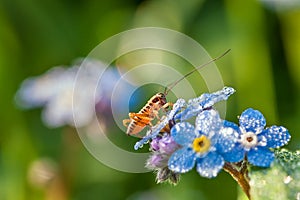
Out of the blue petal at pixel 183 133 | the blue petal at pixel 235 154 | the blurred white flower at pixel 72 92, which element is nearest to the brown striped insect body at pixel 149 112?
the blue petal at pixel 183 133

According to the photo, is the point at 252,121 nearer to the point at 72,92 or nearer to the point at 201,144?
the point at 201,144

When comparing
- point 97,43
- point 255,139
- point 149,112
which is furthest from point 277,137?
point 97,43

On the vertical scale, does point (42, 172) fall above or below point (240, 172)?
above

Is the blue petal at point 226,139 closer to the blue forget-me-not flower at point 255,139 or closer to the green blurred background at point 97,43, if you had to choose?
the blue forget-me-not flower at point 255,139

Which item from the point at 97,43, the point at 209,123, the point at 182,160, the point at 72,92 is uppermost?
the point at 97,43

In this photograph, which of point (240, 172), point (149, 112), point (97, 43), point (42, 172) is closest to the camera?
point (240, 172)

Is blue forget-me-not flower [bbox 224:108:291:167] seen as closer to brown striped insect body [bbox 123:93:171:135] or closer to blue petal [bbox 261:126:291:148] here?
blue petal [bbox 261:126:291:148]
